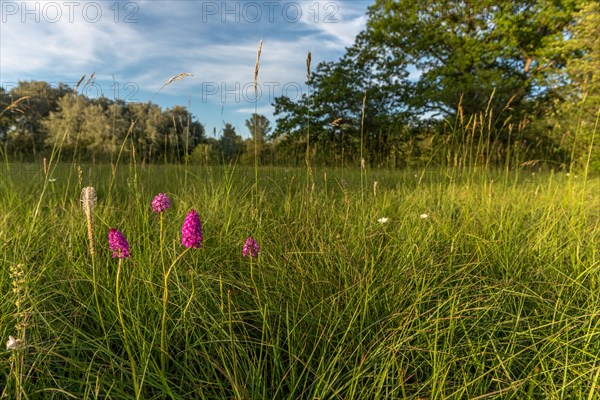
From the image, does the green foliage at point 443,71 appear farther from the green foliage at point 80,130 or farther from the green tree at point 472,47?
the green foliage at point 80,130

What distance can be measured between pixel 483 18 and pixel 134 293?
1765 cm

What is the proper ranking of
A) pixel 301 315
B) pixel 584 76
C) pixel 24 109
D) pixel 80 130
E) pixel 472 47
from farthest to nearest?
1. pixel 472 47
2. pixel 584 76
3. pixel 24 109
4. pixel 80 130
5. pixel 301 315

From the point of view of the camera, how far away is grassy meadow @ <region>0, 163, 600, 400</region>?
3.31 ft

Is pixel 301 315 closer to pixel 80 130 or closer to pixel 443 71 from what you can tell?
pixel 80 130

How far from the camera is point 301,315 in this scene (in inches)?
52.1

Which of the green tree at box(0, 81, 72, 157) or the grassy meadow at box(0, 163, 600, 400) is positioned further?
the green tree at box(0, 81, 72, 157)

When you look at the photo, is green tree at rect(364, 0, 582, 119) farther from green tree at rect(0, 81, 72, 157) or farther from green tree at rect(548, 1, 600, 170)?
green tree at rect(0, 81, 72, 157)

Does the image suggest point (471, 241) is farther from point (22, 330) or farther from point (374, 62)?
point (374, 62)

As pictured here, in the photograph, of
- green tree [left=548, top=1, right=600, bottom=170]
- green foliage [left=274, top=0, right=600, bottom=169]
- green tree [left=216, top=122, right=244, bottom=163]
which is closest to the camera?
green tree [left=216, top=122, right=244, bottom=163]

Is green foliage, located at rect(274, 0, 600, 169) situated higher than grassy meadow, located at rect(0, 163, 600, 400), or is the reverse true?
green foliage, located at rect(274, 0, 600, 169)

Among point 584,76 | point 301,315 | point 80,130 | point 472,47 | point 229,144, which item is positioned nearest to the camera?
point 301,315

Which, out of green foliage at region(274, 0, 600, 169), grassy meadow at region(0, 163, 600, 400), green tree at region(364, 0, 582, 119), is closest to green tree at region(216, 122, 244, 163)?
grassy meadow at region(0, 163, 600, 400)

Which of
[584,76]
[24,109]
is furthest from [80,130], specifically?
[584,76]

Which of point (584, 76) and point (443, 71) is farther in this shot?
point (443, 71)
